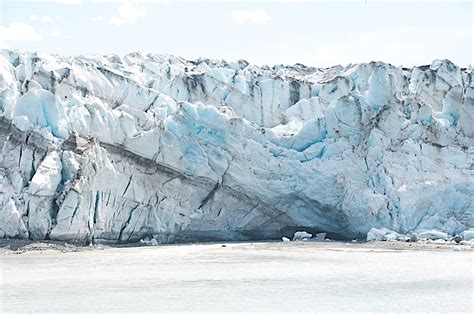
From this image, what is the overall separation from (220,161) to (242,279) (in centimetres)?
643

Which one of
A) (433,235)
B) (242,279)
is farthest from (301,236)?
(242,279)

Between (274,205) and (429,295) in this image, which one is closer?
(429,295)

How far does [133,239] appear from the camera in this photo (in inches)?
679

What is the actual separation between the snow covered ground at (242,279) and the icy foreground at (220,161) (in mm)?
1473

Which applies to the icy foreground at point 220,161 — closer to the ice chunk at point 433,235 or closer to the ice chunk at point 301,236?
the ice chunk at point 301,236

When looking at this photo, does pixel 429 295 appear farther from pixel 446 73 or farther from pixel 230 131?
pixel 446 73

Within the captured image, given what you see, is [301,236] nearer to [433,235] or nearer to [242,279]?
[433,235]

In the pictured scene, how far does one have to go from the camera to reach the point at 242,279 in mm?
11773

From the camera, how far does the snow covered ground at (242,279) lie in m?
9.73

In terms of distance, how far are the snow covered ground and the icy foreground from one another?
4.83ft

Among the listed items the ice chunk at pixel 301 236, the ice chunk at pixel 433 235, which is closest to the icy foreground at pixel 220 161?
the ice chunk at pixel 301 236

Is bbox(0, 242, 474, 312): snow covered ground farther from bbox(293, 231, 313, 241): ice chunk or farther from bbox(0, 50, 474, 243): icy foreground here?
bbox(293, 231, 313, 241): ice chunk

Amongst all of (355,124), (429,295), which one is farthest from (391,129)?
(429,295)

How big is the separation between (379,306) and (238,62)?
65.2 feet
